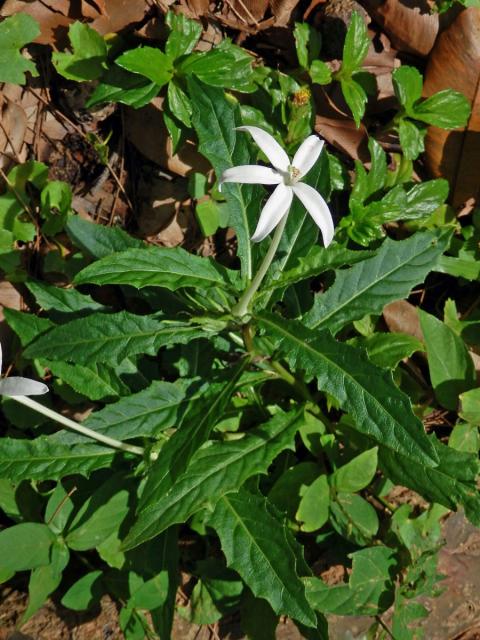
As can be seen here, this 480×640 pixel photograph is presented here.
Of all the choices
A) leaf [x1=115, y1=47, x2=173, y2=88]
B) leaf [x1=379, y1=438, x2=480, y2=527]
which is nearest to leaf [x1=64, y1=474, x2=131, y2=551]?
leaf [x1=379, y1=438, x2=480, y2=527]

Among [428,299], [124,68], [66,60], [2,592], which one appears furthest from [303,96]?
[2,592]

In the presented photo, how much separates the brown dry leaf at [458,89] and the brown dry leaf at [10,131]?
1983 millimetres

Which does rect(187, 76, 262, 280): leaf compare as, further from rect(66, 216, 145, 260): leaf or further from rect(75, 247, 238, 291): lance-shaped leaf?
rect(66, 216, 145, 260): leaf

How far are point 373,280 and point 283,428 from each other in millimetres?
711

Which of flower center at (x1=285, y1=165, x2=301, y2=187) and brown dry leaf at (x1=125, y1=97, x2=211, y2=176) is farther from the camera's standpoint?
brown dry leaf at (x1=125, y1=97, x2=211, y2=176)

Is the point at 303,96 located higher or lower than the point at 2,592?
higher

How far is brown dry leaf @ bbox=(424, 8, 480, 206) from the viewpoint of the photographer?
329cm

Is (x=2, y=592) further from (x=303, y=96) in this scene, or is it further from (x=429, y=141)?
(x=429, y=141)

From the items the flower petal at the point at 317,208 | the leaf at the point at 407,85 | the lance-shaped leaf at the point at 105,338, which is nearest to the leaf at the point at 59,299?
the lance-shaped leaf at the point at 105,338

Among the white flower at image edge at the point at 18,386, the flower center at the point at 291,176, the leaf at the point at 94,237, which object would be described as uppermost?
the flower center at the point at 291,176

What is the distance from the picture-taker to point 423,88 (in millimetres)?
3424

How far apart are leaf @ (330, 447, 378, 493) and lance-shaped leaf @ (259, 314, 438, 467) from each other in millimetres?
755

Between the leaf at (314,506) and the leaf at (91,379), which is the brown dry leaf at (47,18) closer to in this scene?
the leaf at (91,379)

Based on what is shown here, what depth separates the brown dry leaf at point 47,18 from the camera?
10.2ft
